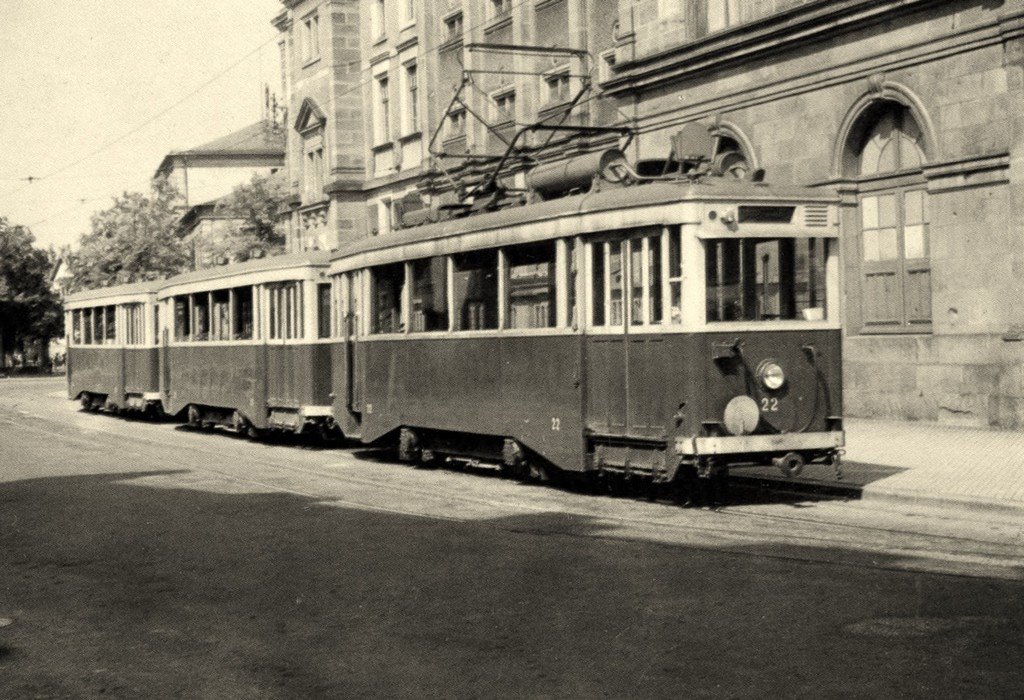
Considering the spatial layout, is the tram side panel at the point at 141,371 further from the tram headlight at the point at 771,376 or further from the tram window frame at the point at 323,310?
the tram headlight at the point at 771,376

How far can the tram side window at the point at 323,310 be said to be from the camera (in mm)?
20078

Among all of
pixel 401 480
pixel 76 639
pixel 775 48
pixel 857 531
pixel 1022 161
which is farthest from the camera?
pixel 775 48

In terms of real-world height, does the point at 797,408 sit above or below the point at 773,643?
above

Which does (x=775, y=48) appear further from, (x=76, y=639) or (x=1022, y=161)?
(x=76, y=639)

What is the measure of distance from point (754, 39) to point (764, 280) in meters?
11.8

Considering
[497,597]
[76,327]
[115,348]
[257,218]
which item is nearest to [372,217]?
[257,218]

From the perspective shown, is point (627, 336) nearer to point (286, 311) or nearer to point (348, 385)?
point (348, 385)

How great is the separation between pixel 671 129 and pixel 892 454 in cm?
1157

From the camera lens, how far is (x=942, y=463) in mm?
14625

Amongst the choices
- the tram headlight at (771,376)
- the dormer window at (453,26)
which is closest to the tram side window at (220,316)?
the tram headlight at (771,376)

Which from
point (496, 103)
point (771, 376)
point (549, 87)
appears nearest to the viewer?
point (771, 376)

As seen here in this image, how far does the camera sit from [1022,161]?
1820cm

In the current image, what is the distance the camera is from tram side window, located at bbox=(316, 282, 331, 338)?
2008 centimetres

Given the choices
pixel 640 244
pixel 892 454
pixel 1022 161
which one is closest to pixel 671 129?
pixel 1022 161
